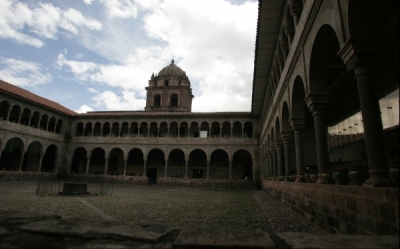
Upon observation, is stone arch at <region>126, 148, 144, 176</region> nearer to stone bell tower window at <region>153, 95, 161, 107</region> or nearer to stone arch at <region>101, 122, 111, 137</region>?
stone arch at <region>101, 122, 111, 137</region>

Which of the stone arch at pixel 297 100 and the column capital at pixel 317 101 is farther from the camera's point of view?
the stone arch at pixel 297 100

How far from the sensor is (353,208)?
4176mm

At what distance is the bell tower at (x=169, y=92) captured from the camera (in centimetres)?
3838

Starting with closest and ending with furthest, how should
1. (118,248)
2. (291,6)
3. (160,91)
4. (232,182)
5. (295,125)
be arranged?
(118,248)
(291,6)
(295,125)
(232,182)
(160,91)

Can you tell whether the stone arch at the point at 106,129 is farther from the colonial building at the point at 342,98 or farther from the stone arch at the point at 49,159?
the colonial building at the point at 342,98

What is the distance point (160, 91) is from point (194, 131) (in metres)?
10.7

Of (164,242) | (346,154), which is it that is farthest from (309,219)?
(346,154)

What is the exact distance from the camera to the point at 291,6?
8.91m

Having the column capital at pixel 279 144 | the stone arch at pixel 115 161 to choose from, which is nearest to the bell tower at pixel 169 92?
the stone arch at pixel 115 161

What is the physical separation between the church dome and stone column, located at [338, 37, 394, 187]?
37.3 metres

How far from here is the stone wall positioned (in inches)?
126

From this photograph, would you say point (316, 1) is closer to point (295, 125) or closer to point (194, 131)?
point (295, 125)

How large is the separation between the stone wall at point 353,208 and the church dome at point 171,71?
35.7 metres

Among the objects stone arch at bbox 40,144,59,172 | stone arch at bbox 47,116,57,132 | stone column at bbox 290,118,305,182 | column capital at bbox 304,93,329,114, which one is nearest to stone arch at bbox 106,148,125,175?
stone arch at bbox 40,144,59,172
